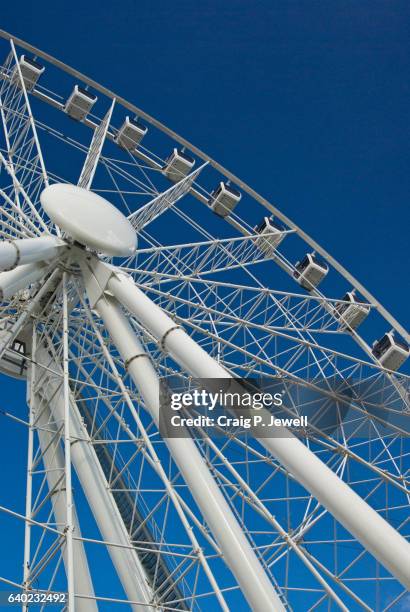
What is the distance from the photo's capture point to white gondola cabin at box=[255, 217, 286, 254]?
22547mm

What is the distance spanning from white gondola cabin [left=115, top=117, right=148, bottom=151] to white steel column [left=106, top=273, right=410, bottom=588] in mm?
13777

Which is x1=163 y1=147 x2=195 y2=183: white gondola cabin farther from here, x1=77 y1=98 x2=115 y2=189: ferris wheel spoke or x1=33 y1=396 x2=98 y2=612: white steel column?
x1=33 y1=396 x2=98 y2=612: white steel column

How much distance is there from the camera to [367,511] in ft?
27.0

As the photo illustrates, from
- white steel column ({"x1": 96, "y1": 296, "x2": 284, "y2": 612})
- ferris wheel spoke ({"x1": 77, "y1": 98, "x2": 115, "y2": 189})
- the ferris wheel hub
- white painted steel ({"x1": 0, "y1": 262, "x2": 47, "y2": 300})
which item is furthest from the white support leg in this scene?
ferris wheel spoke ({"x1": 77, "y1": 98, "x2": 115, "y2": 189})

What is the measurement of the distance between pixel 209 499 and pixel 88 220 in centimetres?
651

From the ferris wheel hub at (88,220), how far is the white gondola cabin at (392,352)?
32.8 feet

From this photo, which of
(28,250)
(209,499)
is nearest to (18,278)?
(28,250)

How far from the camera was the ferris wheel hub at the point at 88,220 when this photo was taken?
13.2 m

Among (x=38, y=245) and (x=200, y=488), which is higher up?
(x=38, y=245)

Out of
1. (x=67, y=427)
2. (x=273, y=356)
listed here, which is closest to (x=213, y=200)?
(x=273, y=356)

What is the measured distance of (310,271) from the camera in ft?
75.6

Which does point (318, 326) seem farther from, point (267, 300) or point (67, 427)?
point (67, 427)

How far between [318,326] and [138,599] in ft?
36.8

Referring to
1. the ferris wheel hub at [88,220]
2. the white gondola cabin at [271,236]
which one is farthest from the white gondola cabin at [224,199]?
the ferris wheel hub at [88,220]
